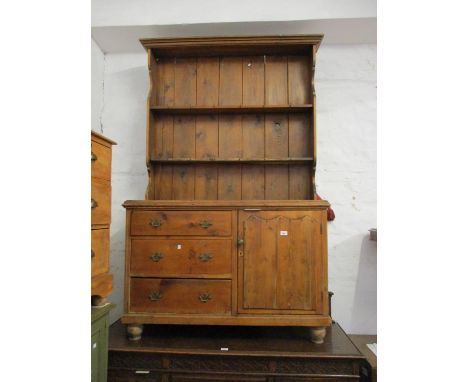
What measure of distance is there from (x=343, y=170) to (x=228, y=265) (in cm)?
125

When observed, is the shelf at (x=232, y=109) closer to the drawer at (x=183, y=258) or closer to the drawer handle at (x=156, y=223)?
the drawer handle at (x=156, y=223)

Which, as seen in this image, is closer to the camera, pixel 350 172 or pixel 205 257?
pixel 205 257

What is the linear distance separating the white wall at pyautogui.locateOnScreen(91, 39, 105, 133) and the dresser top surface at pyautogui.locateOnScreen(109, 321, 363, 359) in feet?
5.12

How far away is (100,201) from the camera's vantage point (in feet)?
4.96

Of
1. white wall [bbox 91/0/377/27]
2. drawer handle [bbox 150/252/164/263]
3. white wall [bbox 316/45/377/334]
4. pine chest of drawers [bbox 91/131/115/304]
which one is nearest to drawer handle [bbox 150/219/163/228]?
drawer handle [bbox 150/252/164/263]

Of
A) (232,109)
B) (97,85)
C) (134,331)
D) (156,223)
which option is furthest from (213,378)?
(97,85)

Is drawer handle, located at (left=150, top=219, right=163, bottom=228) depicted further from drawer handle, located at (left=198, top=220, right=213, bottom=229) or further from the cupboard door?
the cupboard door

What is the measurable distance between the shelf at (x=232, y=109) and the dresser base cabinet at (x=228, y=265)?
749 mm

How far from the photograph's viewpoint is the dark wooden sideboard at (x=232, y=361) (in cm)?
182

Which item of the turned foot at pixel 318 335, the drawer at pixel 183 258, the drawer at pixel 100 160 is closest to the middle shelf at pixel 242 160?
the drawer at pixel 183 258

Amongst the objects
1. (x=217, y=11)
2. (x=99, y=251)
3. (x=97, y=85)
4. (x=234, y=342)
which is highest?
(x=217, y=11)

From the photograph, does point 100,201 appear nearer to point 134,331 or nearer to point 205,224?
point 205,224
